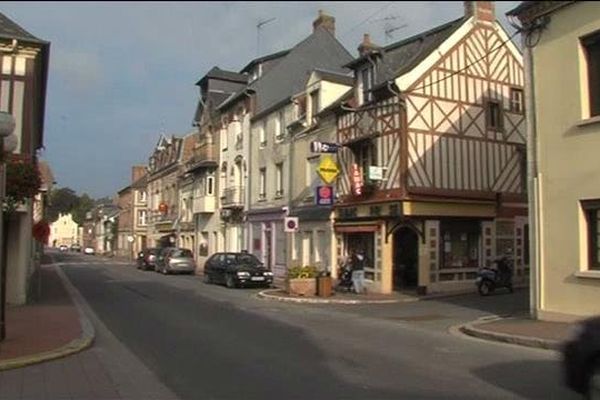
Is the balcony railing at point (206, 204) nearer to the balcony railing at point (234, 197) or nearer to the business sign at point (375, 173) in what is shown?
the balcony railing at point (234, 197)

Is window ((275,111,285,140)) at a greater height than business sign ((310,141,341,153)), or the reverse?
window ((275,111,285,140))

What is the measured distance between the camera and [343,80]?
31.6 m

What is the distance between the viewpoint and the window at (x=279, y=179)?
35281mm

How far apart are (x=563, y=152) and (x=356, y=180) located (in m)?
11.9

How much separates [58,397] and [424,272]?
17819 millimetres

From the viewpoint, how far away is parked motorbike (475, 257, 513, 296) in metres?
22.9

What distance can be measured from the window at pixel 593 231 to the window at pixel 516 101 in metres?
13.9

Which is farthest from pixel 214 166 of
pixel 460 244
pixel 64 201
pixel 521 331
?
pixel 64 201

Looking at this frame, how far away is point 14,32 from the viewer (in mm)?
19672

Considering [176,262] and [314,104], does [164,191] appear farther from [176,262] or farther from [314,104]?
[314,104]

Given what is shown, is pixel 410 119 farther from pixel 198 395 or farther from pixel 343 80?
pixel 198 395

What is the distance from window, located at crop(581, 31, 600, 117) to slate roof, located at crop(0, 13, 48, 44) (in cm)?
1388

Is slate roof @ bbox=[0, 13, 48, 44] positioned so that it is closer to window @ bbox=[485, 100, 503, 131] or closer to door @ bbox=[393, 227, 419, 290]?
door @ bbox=[393, 227, 419, 290]

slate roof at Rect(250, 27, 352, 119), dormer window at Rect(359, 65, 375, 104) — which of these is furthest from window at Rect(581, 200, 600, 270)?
slate roof at Rect(250, 27, 352, 119)
